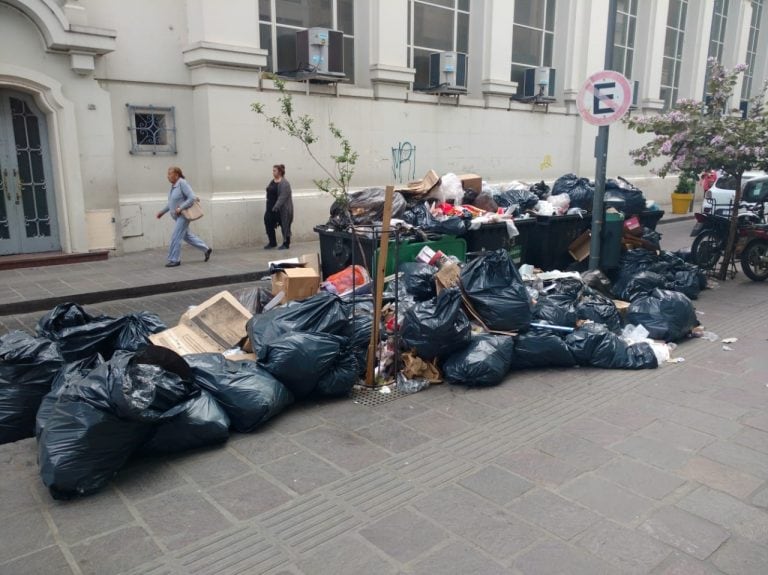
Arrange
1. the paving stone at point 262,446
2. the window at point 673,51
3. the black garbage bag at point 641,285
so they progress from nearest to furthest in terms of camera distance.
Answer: the paving stone at point 262,446 → the black garbage bag at point 641,285 → the window at point 673,51

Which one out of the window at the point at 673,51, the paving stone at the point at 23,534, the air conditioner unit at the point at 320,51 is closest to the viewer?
the paving stone at the point at 23,534

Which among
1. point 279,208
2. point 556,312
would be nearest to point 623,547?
point 556,312

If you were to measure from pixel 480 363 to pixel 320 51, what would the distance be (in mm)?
8586

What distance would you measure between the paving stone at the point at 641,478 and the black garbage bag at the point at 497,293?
1759mm

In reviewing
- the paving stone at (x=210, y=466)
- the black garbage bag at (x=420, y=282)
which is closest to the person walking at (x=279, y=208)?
the black garbage bag at (x=420, y=282)

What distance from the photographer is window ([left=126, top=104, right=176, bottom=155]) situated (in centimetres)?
1052

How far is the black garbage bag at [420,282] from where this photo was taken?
19.2 feet

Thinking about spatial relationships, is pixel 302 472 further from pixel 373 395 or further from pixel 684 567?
pixel 684 567

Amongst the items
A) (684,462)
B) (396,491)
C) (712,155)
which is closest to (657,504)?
(684,462)

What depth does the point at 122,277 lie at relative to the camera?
29.3 feet

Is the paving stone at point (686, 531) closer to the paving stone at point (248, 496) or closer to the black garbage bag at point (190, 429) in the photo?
the paving stone at point (248, 496)

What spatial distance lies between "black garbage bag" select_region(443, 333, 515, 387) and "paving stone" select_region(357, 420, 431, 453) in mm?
864

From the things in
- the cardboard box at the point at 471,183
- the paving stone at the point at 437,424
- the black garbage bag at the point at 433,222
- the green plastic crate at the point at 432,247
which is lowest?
the paving stone at the point at 437,424

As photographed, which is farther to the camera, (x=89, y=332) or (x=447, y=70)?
(x=447, y=70)
